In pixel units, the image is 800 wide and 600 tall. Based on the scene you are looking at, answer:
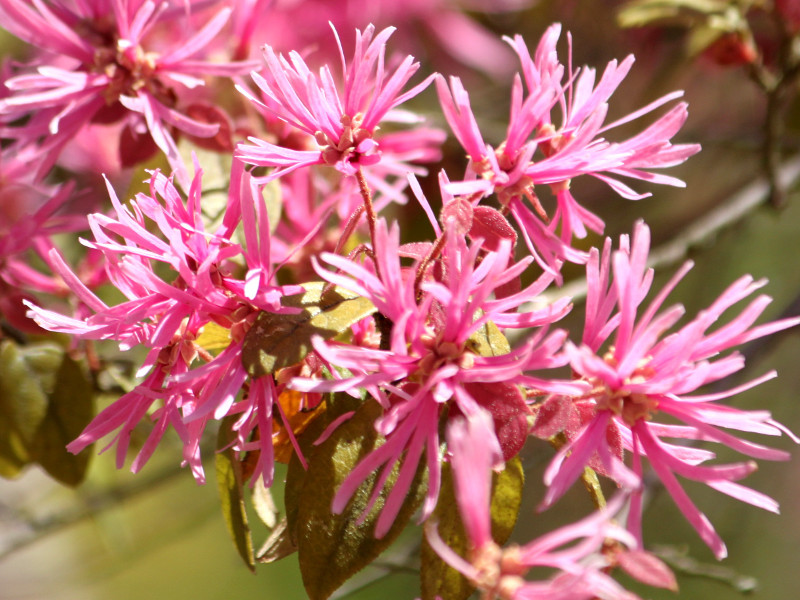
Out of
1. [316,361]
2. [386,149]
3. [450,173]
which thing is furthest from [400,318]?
[450,173]

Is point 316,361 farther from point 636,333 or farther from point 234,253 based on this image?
point 636,333

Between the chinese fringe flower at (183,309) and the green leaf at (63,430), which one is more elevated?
the chinese fringe flower at (183,309)

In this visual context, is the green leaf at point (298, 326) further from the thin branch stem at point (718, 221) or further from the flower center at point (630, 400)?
the thin branch stem at point (718, 221)

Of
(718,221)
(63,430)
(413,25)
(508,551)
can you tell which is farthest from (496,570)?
(413,25)

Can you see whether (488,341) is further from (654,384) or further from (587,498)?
(587,498)

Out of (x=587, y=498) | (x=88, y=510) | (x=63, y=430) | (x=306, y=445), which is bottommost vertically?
(x=587, y=498)

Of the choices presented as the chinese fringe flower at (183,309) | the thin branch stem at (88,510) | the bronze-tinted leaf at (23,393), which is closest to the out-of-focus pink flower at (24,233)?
the bronze-tinted leaf at (23,393)
